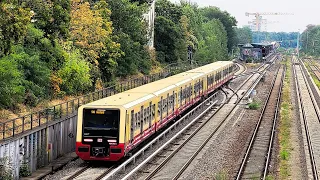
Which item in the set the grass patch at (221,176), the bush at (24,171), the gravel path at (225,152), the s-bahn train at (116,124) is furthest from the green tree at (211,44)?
the bush at (24,171)

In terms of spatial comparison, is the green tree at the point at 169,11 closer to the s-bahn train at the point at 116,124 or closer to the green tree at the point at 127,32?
the green tree at the point at 127,32

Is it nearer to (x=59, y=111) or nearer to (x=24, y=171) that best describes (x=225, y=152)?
(x=59, y=111)

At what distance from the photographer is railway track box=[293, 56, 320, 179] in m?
24.0

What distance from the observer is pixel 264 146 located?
27.5 meters

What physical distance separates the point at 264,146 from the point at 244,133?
3.97 m

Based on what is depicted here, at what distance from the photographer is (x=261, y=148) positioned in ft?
88.5

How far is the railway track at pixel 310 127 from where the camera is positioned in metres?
24.0

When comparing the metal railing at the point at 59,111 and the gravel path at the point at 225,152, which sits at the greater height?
the metal railing at the point at 59,111

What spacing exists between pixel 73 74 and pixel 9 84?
942 cm

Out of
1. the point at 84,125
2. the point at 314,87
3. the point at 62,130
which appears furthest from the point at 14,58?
the point at 314,87

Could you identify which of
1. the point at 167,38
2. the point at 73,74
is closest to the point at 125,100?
the point at 73,74

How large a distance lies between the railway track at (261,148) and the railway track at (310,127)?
1789 millimetres

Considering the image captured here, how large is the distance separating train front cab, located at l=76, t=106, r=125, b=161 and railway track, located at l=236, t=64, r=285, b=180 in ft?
15.7

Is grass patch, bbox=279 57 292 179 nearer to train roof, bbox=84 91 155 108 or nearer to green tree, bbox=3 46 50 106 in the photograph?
train roof, bbox=84 91 155 108
